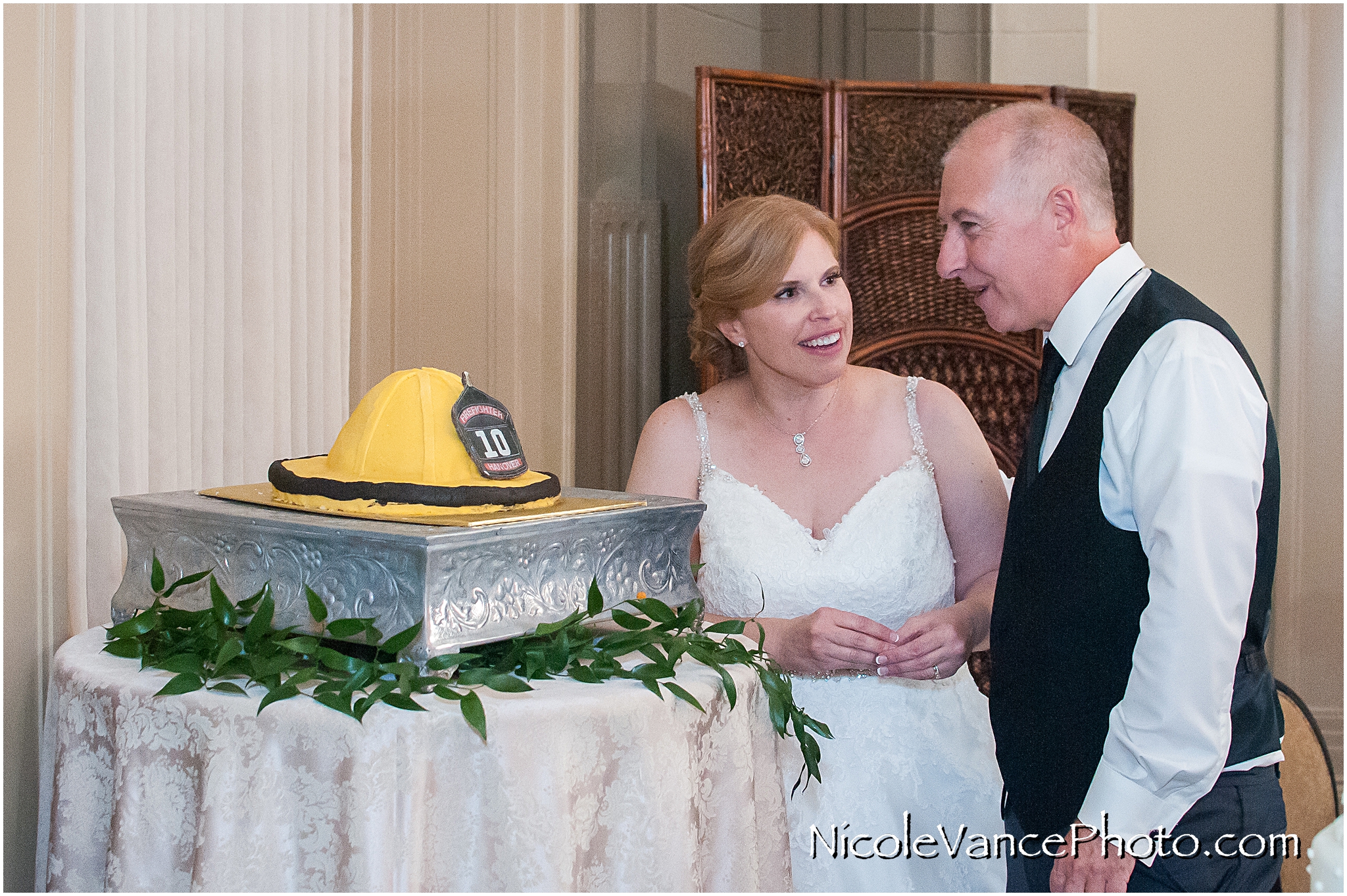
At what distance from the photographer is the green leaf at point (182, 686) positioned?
1.44 m

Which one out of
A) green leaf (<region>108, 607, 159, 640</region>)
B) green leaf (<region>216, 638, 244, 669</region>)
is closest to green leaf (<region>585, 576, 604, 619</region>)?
green leaf (<region>216, 638, 244, 669</region>)

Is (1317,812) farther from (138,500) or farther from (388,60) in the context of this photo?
(388,60)

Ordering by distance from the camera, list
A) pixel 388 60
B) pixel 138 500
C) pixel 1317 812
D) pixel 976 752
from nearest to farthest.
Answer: pixel 138 500, pixel 1317 812, pixel 976 752, pixel 388 60

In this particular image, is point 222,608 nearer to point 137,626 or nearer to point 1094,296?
point 137,626

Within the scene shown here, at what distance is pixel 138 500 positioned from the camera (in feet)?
5.60

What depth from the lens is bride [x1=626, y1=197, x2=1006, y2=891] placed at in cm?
226

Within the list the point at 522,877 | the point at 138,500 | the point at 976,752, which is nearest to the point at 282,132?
the point at 138,500

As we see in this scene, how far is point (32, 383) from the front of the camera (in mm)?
1828

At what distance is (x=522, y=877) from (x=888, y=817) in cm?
109

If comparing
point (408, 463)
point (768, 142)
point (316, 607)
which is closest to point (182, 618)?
point (316, 607)

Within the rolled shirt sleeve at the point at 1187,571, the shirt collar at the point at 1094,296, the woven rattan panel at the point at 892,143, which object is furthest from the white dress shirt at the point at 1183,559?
the woven rattan panel at the point at 892,143

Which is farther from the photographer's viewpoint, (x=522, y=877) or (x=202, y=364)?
(x=202, y=364)

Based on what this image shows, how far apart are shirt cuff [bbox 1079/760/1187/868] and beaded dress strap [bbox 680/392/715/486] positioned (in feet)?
3.63

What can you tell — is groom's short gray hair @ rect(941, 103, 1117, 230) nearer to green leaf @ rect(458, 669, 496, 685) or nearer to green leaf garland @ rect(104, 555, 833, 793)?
green leaf garland @ rect(104, 555, 833, 793)
